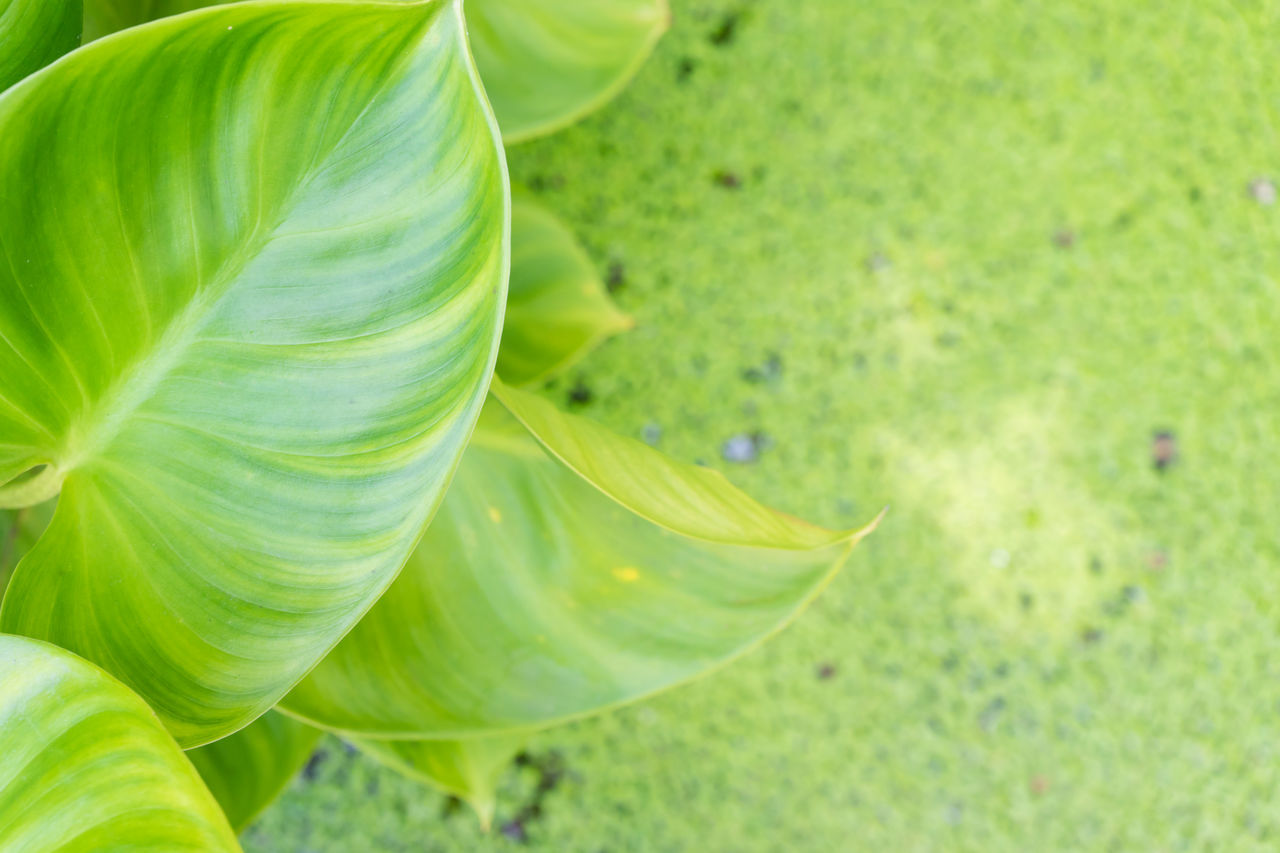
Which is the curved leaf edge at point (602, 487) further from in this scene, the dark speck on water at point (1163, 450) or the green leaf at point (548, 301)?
the dark speck on water at point (1163, 450)

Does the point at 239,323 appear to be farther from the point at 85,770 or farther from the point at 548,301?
the point at 548,301

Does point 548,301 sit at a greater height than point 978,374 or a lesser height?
greater

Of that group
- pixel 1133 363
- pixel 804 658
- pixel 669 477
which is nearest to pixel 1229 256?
pixel 1133 363

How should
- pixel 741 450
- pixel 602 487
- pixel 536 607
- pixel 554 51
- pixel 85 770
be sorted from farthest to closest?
pixel 741 450, pixel 554 51, pixel 536 607, pixel 602 487, pixel 85 770

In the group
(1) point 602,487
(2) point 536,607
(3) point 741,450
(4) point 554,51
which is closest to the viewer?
(1) point 602,487

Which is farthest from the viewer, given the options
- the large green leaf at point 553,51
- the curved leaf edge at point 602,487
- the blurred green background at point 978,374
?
the blurred green background at point 978,374

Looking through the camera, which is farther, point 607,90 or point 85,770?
point 607,90

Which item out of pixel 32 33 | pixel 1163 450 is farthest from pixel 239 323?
pixel 1163 450

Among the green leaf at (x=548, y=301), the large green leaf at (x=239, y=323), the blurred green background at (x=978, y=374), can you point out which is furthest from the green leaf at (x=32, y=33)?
the blurred green background at (x=978, y=374)
